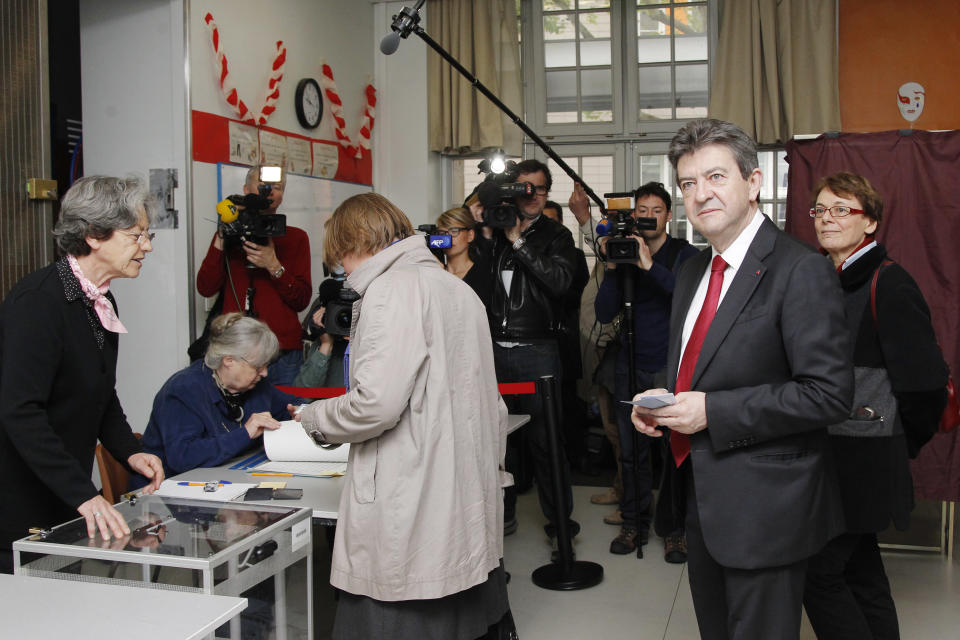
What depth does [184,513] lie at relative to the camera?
6.36 ft

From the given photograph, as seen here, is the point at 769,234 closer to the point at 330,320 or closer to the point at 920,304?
the point at 920,304

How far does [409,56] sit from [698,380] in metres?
4.50

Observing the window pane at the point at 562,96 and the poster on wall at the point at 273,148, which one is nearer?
the poster on wall at the point at 273,148

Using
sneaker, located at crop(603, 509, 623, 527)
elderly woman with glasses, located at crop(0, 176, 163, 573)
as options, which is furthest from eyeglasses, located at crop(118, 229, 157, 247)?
sneaker, located at crop(603, 509, 623, 527)

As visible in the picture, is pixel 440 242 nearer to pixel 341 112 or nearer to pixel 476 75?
pixel 341 112

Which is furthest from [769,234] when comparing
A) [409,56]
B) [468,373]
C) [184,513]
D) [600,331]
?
[409,56]

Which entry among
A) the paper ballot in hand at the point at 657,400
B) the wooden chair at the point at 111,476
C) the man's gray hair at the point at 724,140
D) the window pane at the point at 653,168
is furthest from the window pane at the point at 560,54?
the paper ballot in hand at the point at 657,400

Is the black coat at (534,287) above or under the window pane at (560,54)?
under

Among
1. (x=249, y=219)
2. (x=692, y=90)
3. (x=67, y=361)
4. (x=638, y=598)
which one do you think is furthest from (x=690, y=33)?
(x=67, y=361)

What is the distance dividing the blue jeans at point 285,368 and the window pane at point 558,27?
2924mm

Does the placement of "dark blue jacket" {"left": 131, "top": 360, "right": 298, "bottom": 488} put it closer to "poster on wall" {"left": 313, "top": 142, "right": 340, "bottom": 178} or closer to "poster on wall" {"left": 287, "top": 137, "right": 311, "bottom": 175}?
"poster on wall" {"left": 287, "top": 137, "right": 311, "bottom": 175}

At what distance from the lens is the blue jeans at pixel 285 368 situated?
361cm

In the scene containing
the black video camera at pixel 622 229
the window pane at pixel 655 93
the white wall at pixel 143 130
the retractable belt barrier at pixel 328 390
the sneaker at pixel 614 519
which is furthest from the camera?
the window pane at pixel 655 93

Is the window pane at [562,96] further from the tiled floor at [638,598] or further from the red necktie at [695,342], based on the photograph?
the red necktie at [695,342]
